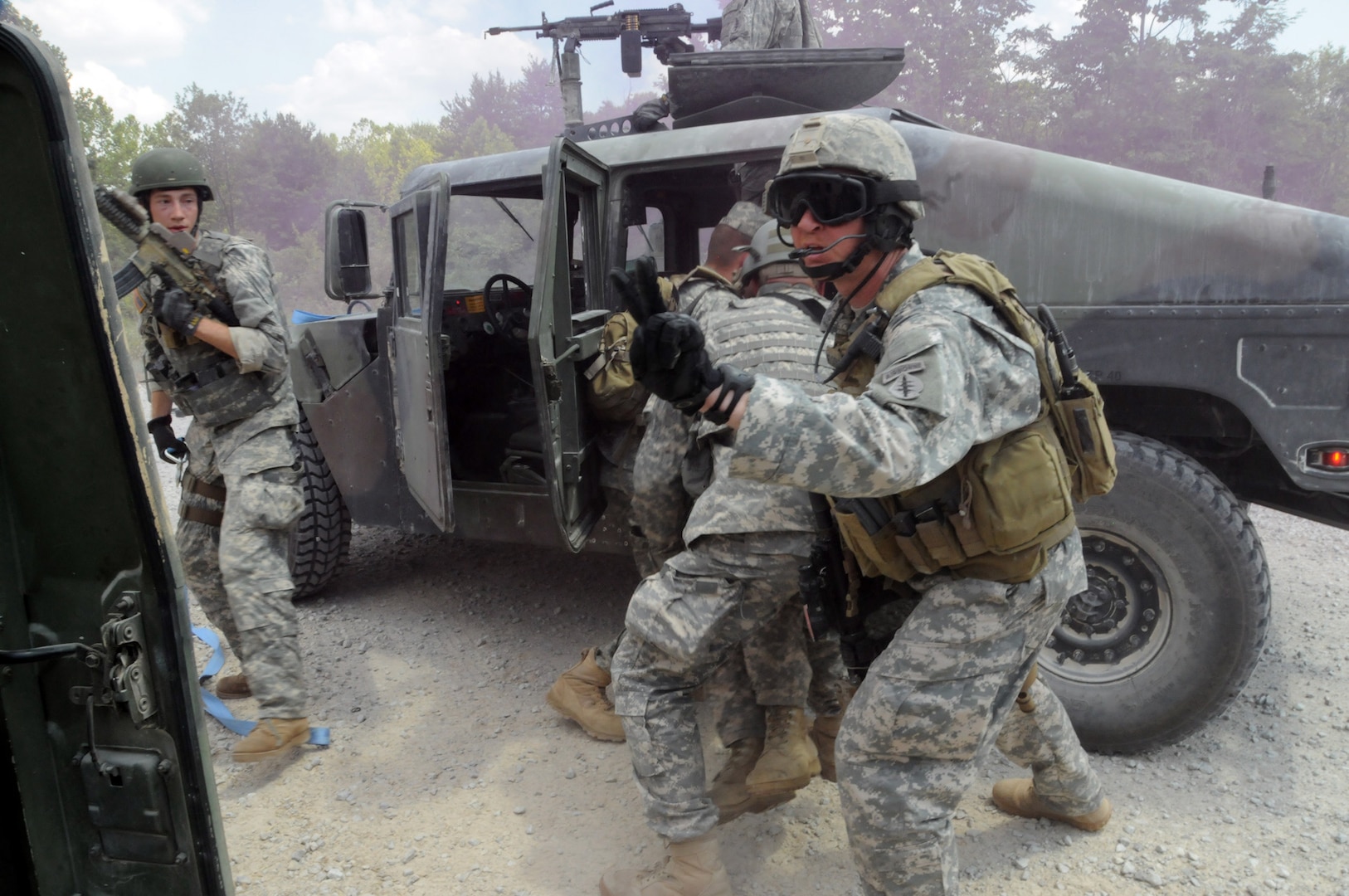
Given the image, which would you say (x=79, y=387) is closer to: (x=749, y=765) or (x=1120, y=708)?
(x=749, y=765)

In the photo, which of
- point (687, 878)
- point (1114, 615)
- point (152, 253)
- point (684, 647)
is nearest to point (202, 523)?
point (152, 253)

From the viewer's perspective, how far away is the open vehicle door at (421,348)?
2773 mm

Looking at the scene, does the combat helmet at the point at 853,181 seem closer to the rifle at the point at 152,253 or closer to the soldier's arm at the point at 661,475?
the soldier's arm at the point at 661,475

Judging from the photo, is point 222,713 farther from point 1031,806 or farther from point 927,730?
point 1031,806

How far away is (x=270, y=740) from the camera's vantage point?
9.21 ft

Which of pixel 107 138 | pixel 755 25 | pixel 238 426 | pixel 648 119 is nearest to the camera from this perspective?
pixel 238 426

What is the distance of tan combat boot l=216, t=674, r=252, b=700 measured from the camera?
3312 mm

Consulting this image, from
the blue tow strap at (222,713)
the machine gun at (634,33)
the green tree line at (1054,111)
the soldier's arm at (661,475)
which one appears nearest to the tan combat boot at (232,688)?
the blue tow strap at (222,713)

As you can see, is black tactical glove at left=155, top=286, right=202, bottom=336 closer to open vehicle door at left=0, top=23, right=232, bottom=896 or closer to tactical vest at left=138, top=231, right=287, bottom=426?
tactical vest at left=138, top=231, right=287, bottom=426

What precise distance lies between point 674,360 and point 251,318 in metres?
1.93

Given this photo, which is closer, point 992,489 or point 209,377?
point 992,489

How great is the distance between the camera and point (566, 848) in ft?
8.13

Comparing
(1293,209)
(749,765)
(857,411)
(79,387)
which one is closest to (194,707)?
(79,387)

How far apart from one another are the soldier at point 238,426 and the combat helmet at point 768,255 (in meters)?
1.47
